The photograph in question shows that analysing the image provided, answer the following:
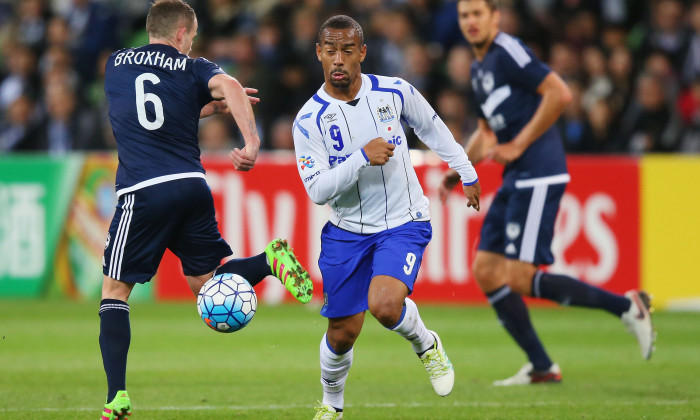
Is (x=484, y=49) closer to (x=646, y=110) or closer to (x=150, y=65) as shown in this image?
(x=150, y=65)

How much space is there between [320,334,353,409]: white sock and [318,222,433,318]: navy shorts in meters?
0.23

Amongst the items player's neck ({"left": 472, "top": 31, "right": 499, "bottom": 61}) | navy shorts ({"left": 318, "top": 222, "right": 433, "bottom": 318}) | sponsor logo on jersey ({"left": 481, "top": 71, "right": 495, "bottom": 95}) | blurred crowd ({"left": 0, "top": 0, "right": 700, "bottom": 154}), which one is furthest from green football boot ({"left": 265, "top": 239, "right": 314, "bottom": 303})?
blurred crowd ({"left": 0, "top": 0, "right": 700, "bottom": 154})

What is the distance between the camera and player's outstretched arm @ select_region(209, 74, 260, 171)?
212 inches

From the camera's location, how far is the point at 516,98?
299 inches

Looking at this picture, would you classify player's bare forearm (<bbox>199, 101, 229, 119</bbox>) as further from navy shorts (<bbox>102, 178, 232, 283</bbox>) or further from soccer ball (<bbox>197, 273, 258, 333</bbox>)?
soccer ball (<bbox>197, 273, 258, 333</bbox>)

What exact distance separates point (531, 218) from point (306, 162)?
7.79 feet

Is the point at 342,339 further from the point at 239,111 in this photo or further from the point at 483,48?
the point at 483,48

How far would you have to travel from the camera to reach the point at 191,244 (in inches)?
235

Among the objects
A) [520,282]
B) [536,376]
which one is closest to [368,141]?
[520,282]

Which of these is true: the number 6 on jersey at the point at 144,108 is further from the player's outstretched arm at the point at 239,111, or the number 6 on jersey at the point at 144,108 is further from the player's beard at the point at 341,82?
the player's beard at the point at 341,82

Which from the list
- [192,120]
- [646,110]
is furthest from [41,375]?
[646,110]

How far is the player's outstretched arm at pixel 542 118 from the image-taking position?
7.32m

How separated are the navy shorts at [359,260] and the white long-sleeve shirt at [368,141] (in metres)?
0.06

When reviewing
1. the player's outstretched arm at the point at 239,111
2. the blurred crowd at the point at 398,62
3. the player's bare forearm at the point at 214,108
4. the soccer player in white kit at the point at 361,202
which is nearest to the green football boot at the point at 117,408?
the soccer player in white kit at the point at 361,202
